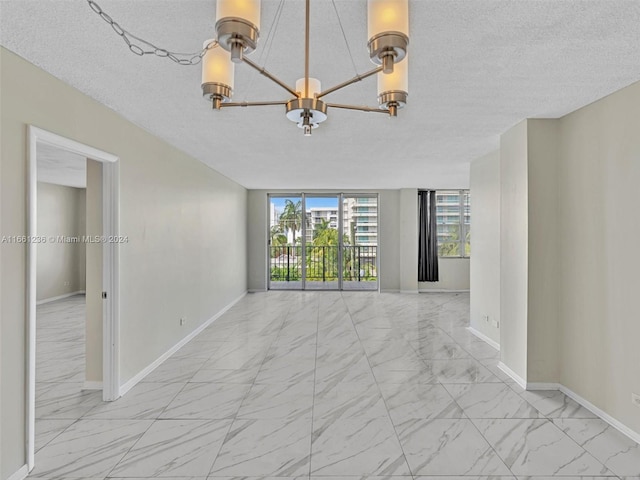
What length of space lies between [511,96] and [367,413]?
259cm

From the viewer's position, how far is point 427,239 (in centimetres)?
825

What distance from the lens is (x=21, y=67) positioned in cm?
202

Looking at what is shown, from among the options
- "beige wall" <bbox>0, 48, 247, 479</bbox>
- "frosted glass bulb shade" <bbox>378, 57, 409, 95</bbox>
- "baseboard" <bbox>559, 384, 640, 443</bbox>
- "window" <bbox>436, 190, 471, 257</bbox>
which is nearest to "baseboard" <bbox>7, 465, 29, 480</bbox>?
"beige wall" <bbox>0, 48, 247, 479</bbox>

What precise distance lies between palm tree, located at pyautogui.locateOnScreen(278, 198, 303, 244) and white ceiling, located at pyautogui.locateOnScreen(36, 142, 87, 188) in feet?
13.1

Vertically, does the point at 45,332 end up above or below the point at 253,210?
below

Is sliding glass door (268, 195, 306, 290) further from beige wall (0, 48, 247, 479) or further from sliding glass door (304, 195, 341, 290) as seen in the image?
beige wall (0, 48, 247, 479)

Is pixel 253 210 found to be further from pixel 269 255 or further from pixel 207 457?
pixel 207 457

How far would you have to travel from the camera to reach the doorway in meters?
8.44

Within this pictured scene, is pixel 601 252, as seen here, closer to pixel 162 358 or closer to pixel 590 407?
pixel 590 407

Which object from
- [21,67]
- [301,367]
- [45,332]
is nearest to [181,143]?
[21,67]

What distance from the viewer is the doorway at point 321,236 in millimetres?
8438

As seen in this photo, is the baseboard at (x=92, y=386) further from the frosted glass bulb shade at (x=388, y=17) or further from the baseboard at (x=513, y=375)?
the baseboard at (x=513, y=375)

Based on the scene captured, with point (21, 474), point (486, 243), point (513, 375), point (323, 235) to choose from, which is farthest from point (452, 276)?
point (21, 474)

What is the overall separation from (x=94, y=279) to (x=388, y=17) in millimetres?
3171
